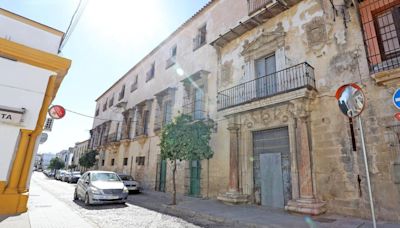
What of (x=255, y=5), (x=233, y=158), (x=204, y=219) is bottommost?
(x=204, y=219)

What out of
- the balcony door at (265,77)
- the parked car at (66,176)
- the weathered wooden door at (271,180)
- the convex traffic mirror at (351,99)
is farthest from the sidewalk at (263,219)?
the parked car at (66,176)

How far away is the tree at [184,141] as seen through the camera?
1006 centimetres

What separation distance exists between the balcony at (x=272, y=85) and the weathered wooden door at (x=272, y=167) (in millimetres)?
1591

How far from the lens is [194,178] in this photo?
1294cm

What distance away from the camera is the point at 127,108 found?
2384 cm

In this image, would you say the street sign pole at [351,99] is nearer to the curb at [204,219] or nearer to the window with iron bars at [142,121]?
the curb at [204,219]

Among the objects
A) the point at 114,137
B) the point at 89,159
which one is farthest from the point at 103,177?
the point at 89,159

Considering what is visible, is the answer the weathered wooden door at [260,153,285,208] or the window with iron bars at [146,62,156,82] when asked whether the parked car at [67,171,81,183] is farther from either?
the weathered wooden door at [260,153,285,208]

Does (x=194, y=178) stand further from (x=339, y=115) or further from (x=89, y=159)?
(x=89, y=159)

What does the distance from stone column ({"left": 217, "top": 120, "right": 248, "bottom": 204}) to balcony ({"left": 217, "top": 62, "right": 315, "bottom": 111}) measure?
4.24ft

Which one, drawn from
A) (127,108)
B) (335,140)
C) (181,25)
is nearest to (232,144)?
(335,140)

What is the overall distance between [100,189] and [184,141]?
401cm

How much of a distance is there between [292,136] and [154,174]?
11.1m

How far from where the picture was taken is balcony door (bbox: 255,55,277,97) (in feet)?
31.7
